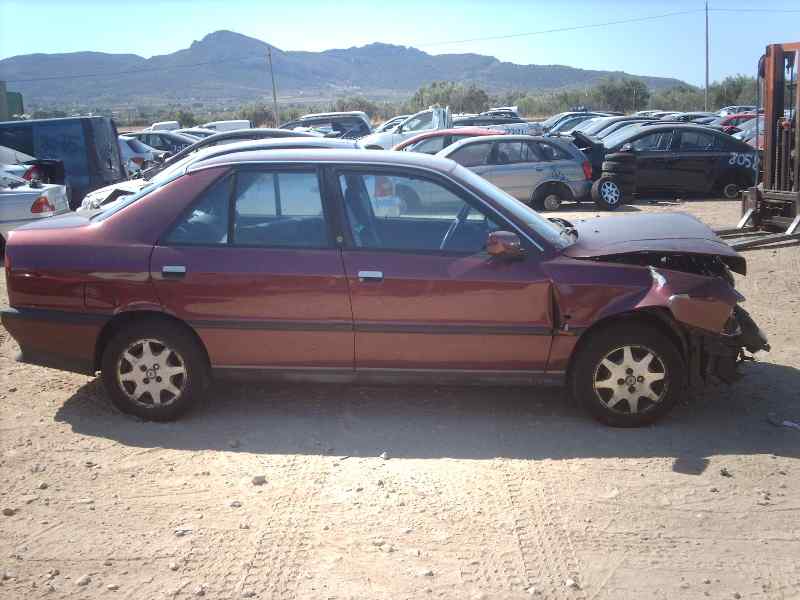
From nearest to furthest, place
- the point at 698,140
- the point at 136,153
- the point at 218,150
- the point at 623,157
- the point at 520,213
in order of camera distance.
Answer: the point at 520,213
the point at 218,150
the point at 623,157
the point at 698,140
the point at 136,153

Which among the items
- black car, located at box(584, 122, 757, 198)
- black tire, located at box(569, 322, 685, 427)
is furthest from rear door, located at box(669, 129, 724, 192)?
black tire, located at box(569, 322, 685, 427)

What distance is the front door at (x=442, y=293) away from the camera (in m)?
5.16

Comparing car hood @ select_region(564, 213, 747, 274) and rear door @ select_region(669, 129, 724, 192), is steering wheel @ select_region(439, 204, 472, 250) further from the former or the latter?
rear door @ select_region(669, 129, 724, 192)

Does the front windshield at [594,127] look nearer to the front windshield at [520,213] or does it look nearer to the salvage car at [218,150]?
the salvage car at [218,150]

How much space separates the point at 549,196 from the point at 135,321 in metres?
11.8

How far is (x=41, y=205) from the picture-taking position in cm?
1189

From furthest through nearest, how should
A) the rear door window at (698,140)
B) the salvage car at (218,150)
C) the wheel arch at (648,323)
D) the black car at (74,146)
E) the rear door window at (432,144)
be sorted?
1. the rear door window at (698,140)
2. the rear door window at (432,144)
3. the black car at (74,146)
4. the salvage car at (218,150)
5. the wheel arch at (648,323)

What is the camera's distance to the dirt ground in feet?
12.0

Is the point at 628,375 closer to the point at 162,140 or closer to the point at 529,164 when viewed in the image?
the point at 529,164

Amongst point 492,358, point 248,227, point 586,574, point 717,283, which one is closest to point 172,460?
point 248,227

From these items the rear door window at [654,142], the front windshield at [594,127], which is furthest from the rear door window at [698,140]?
the front windshield at [594,127]

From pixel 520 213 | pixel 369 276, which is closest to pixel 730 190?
pixel 520 213

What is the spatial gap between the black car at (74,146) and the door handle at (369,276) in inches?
421

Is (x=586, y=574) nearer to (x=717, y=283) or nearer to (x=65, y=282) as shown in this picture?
(x=717, y=283)
